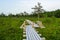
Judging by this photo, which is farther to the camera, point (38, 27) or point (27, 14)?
point (27, 14)

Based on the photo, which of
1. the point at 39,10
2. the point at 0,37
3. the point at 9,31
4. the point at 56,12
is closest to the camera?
the point at 0,37

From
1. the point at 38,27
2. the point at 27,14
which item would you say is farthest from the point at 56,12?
the point at 38,27

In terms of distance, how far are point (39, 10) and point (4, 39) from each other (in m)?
10.6

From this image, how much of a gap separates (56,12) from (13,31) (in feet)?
46.4

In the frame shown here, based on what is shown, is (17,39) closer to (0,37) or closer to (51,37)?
(0,37)

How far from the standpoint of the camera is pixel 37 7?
1667 cm

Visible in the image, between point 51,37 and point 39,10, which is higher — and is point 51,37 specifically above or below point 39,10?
below

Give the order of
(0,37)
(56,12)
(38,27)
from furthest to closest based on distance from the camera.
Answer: (56,12) → (38,27) → (0,37)

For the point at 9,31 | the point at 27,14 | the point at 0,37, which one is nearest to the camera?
the point at 0,37

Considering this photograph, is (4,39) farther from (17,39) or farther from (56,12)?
(56,12)

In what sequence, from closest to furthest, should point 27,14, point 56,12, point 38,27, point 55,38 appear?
point 55,38 → point 38,27 → point 27,14 → point 56,12

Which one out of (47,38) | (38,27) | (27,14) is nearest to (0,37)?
(47,38)

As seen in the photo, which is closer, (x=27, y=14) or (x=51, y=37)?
(x=51, y=37)

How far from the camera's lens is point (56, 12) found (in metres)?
21.1
